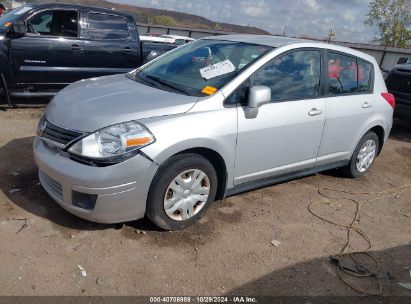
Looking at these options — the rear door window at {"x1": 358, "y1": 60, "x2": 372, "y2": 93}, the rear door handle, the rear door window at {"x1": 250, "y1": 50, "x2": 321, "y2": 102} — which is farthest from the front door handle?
the rear door handle

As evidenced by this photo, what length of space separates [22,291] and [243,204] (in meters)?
2.32

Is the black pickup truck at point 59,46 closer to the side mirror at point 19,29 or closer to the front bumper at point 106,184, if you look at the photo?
the side mirror at point 19,29

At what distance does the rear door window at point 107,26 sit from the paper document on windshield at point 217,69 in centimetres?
406

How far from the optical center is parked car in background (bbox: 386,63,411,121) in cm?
803

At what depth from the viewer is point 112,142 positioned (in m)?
3.14

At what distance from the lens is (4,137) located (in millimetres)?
5438

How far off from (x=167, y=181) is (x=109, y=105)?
0.83 m

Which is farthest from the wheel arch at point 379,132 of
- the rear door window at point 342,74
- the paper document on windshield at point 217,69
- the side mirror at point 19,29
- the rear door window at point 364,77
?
the side mirror at point 19,29

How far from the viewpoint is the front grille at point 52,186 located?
330cm

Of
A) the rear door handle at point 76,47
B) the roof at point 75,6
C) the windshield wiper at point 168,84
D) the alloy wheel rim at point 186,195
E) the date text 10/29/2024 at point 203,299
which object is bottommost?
the date text 10/29/2024 at point 203,299

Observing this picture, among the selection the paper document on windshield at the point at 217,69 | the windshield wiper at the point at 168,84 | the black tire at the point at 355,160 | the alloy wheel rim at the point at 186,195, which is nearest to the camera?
the alloy wheel rim at the point at 186,195

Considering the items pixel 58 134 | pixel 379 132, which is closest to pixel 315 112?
pixel 379 132

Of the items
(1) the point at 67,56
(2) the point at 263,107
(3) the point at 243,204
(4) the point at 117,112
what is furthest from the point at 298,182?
(1) the point at 67,56

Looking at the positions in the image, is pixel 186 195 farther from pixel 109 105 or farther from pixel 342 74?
pixel 342 74
